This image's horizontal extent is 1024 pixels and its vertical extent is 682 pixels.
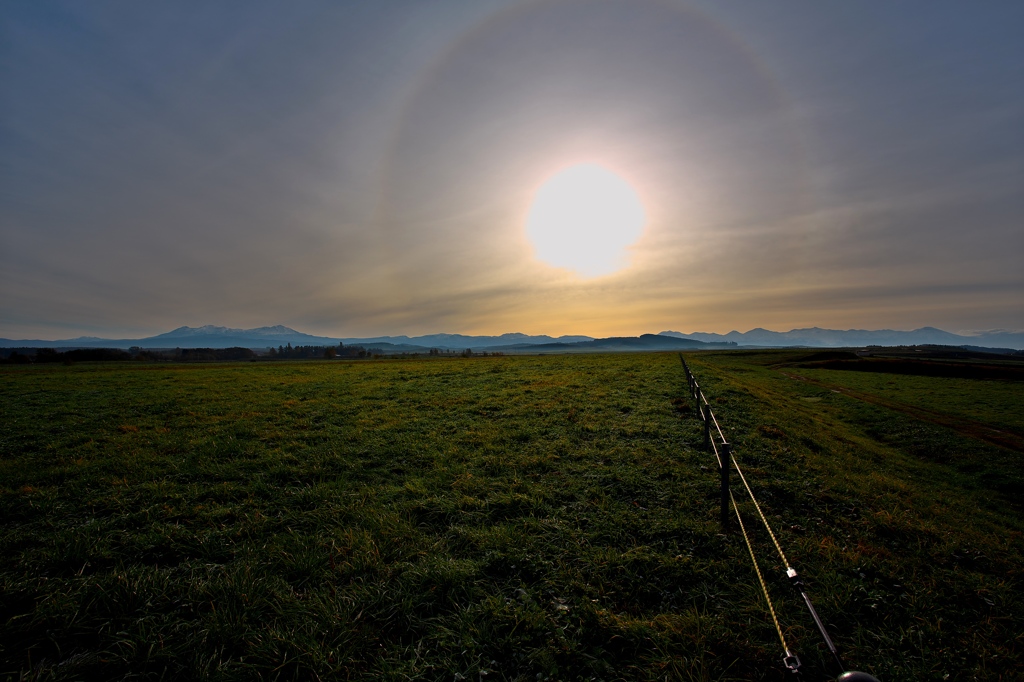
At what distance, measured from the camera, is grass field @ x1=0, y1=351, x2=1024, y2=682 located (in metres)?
4.48

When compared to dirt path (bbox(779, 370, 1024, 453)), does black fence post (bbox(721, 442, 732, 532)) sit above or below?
above

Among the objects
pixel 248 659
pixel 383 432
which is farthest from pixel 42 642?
pixel 383 432

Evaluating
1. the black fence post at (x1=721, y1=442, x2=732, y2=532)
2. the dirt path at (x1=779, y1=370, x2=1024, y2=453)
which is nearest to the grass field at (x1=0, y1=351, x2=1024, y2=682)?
the black fence post at (x1=721, y1=442, x2=732, y2=532)

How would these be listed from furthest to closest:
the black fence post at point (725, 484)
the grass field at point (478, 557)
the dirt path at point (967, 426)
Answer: the dirt path at point (967, 426), the black fence post at point (725, 484), the grass field at point (478, 557)

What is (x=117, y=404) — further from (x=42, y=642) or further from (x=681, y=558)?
(x=681, y=558)

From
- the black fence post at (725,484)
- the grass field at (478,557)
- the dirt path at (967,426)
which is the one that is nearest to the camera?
the grass field at (478,557)

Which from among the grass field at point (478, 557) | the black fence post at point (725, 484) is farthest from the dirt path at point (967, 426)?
the black fence post at point (725, 484)

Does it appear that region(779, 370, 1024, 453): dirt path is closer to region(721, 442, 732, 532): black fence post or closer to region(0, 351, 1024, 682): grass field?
region(0, 351, 1024, 682): grass field

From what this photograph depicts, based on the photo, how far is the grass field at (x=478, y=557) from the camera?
448 cm

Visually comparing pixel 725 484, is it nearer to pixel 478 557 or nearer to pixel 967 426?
pixel 478 557

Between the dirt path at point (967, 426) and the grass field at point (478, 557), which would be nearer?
the grass field at point (478, 557)

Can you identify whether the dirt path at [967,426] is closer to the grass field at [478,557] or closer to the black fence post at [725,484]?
the grass field at [478,557]

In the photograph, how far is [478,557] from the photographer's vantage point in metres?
6.40

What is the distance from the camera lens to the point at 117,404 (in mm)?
18547
